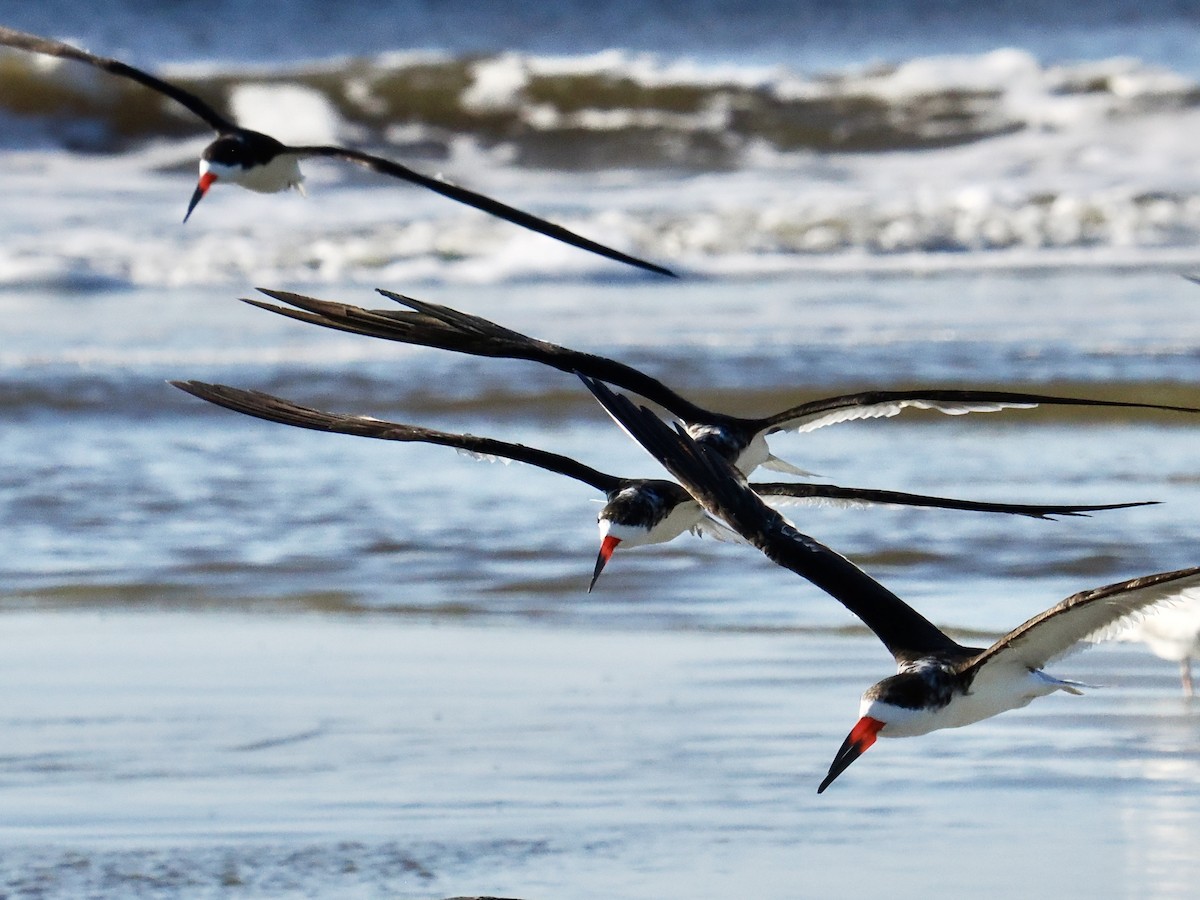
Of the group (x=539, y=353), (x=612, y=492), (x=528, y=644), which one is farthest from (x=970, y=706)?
(x=528, y=644)

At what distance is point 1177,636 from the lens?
6.31 meters

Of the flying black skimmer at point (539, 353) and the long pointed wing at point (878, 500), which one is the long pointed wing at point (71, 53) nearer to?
the flying black skimmer at point (539, 353)

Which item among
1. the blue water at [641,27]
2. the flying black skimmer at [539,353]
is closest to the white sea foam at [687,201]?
the blue water at [641,27]

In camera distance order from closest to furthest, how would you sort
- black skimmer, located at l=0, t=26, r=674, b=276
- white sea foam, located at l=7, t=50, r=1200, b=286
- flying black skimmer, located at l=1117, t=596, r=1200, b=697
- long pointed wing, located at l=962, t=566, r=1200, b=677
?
long pointed wing, located at l=962, t=566, r=1200, b=677 < black skimmer, located at l=0, t=26, r=674, b=276 < flying black skimmer, located at l=1117, t=596, r=1200, b=697 < white sea foam, located at l=7, t=50, r=1200, b=286

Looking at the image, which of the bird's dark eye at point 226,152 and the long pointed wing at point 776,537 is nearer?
the long pointed wing at point 776,537

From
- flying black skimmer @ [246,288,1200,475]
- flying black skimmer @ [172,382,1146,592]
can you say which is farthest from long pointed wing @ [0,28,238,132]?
flying black skimmer @ [172,382,1146,592]

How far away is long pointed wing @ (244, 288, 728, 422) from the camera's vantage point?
5.41m

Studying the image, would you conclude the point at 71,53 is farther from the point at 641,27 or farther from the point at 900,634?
the point at 641,27

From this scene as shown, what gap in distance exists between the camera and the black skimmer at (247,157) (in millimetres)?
5848

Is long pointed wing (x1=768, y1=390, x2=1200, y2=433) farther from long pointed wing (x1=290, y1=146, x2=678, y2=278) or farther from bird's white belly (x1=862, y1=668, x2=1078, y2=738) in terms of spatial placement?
bird's white belly (x1=862, y1=668, x2=1078, y2=738)

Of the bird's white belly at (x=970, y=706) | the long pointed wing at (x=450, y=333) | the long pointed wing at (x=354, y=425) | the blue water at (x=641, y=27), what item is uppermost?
the blue water at (x=641, y=27)

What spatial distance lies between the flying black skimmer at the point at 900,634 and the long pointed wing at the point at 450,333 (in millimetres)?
508

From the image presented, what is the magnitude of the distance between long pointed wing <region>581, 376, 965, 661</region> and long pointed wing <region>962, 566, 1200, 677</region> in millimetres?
192

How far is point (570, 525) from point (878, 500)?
3.80 m
